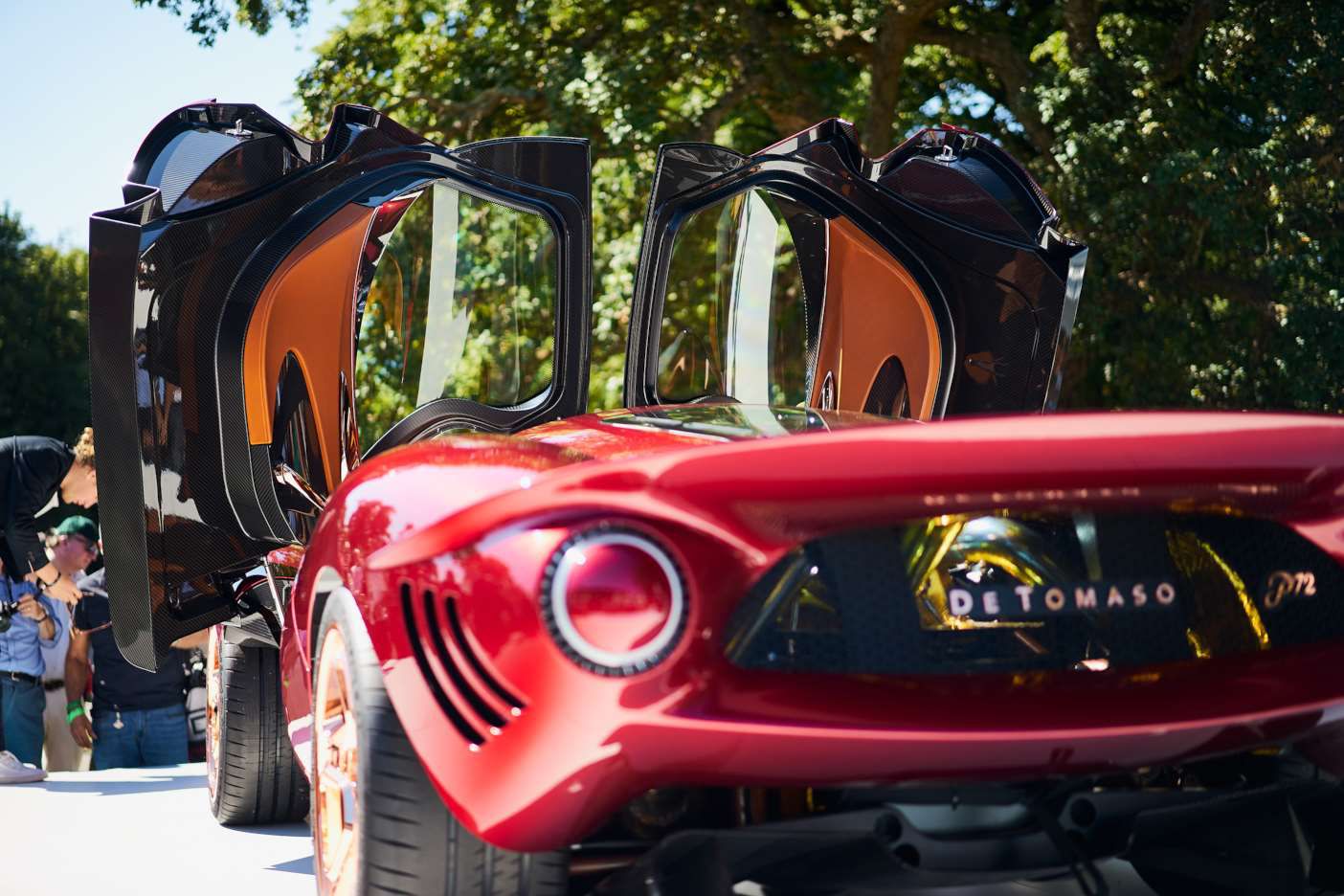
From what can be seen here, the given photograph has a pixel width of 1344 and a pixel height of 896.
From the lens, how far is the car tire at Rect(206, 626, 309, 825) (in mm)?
4578

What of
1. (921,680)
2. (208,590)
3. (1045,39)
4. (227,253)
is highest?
(1045,39)

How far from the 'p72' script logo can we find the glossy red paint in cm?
13

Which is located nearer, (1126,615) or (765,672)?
(765,672)

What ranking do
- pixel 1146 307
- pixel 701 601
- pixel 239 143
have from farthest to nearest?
pixel 1146 307 → pixel 239 143 → pixel 701 601

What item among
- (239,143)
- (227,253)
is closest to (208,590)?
(227,253)

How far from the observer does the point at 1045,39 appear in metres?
17.1

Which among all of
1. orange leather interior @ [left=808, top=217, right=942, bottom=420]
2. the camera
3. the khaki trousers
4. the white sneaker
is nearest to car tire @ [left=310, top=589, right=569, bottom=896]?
orange leather interior @ [left=808, top=217, right=942, bottom=420]

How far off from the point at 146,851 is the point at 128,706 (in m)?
3.27

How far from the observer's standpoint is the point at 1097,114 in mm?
13594

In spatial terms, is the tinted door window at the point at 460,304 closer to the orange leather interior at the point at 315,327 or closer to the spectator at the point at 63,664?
the orange leather interior at the point at 315,327

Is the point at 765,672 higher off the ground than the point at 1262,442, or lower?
lower

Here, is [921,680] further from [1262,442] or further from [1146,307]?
[1146,307]

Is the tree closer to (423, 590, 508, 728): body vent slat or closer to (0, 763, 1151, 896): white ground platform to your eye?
(0, 763, 1151, 896): white ground platform

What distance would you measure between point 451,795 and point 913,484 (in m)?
0.82
